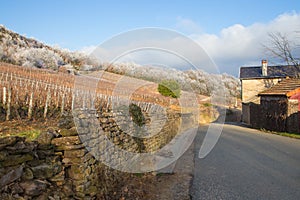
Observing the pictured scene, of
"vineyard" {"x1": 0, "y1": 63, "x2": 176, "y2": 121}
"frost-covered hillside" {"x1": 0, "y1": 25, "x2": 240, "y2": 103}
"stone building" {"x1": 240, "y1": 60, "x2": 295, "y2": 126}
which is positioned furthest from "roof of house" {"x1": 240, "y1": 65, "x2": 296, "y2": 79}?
"vineyard" {"x1": 0, "y1": 63, "x2": 176, "y2": 121}

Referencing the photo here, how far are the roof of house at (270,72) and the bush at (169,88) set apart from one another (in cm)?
2153

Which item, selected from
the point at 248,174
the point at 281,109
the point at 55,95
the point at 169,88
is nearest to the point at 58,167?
the point at 55,95

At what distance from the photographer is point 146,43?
6305 millimetres

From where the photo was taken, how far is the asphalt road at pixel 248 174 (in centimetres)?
516

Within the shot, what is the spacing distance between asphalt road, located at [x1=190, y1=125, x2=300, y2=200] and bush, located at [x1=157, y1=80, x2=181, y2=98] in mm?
4367

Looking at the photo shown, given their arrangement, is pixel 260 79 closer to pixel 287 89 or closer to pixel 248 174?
pixel 287 89

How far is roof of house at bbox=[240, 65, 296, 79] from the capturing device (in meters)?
31.0

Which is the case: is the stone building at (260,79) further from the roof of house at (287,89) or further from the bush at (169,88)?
the bush at (169,88)

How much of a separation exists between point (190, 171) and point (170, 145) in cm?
423

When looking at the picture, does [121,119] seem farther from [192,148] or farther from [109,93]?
[192,148]

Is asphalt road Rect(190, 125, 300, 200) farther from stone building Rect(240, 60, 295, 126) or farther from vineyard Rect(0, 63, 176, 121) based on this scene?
stone building Rect(240, 60, 295, 126)

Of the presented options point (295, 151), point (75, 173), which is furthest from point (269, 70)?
point (75, 173)

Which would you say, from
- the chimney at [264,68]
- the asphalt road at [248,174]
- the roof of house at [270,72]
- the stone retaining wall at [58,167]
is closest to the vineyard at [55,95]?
the stone retaining wall at [58,167]

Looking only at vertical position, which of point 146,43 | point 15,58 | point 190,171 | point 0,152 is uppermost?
point 15,58
